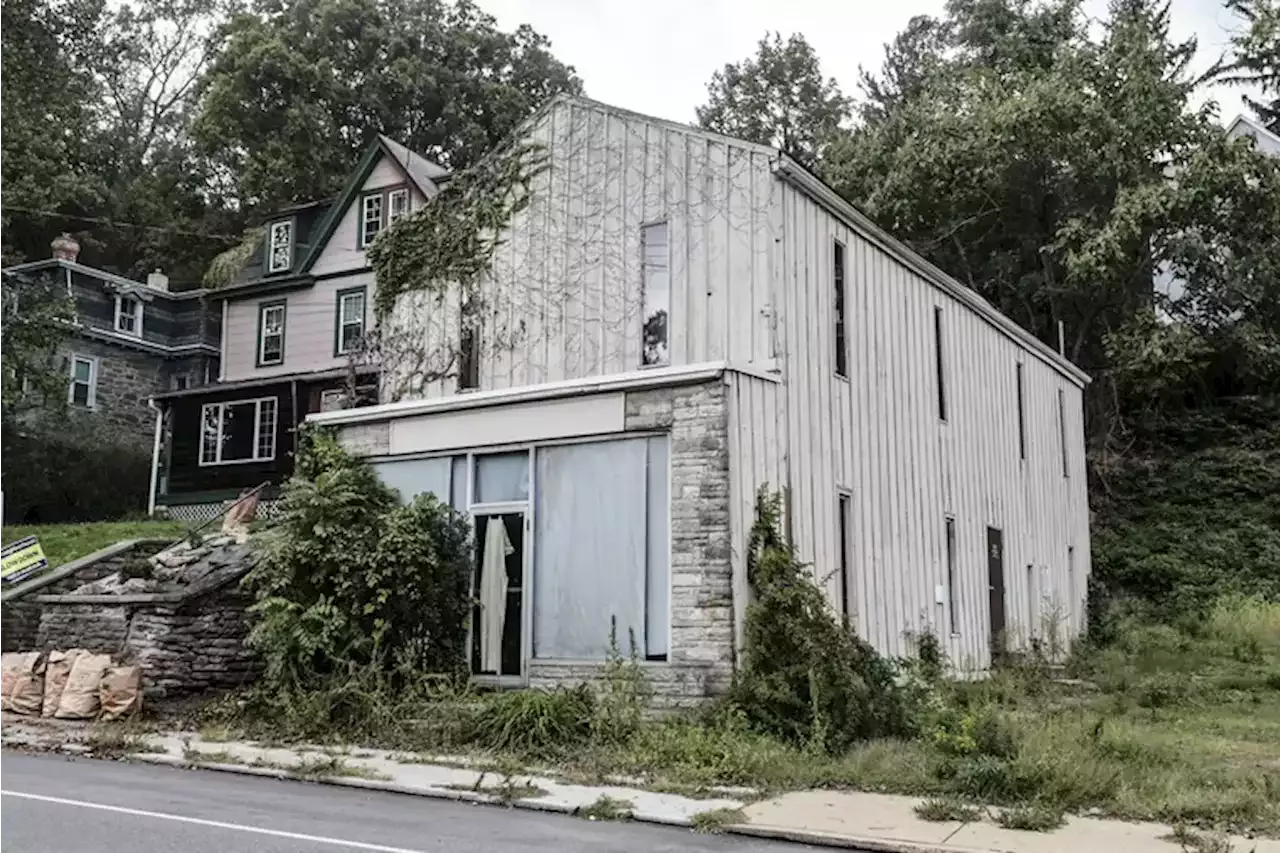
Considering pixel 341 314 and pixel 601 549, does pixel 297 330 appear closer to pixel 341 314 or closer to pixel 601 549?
pixel 341 314

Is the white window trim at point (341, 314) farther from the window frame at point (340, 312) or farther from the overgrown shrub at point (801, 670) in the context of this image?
the overgrown shrub at point (801, 670)

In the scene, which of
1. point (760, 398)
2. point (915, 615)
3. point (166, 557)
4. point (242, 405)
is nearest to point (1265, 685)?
point (915, 615)

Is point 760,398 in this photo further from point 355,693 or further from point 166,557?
point 166,557

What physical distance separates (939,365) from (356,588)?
901cm

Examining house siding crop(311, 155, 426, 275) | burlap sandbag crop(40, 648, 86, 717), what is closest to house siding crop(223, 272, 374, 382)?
house siding crop(311, 155, 426, 275)

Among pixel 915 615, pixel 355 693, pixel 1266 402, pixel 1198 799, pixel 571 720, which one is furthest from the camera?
pixel 1266 402

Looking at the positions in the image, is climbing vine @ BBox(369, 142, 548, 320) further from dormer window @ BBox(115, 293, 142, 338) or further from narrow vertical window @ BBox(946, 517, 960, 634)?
dormer window @ BBox(115, 293, 142, 338)

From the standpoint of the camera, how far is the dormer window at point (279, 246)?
34.5 meters

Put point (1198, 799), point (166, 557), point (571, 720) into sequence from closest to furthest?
point (1198, 799) → point (571, 720) → point (166, 557)

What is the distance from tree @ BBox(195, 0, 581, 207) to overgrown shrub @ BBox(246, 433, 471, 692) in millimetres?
31975

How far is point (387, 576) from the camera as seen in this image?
13.0m

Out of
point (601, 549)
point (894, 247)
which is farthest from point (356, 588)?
point (894, 247)

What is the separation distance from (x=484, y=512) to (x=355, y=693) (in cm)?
253

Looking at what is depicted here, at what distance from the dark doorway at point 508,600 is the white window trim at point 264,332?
21.7 metres
